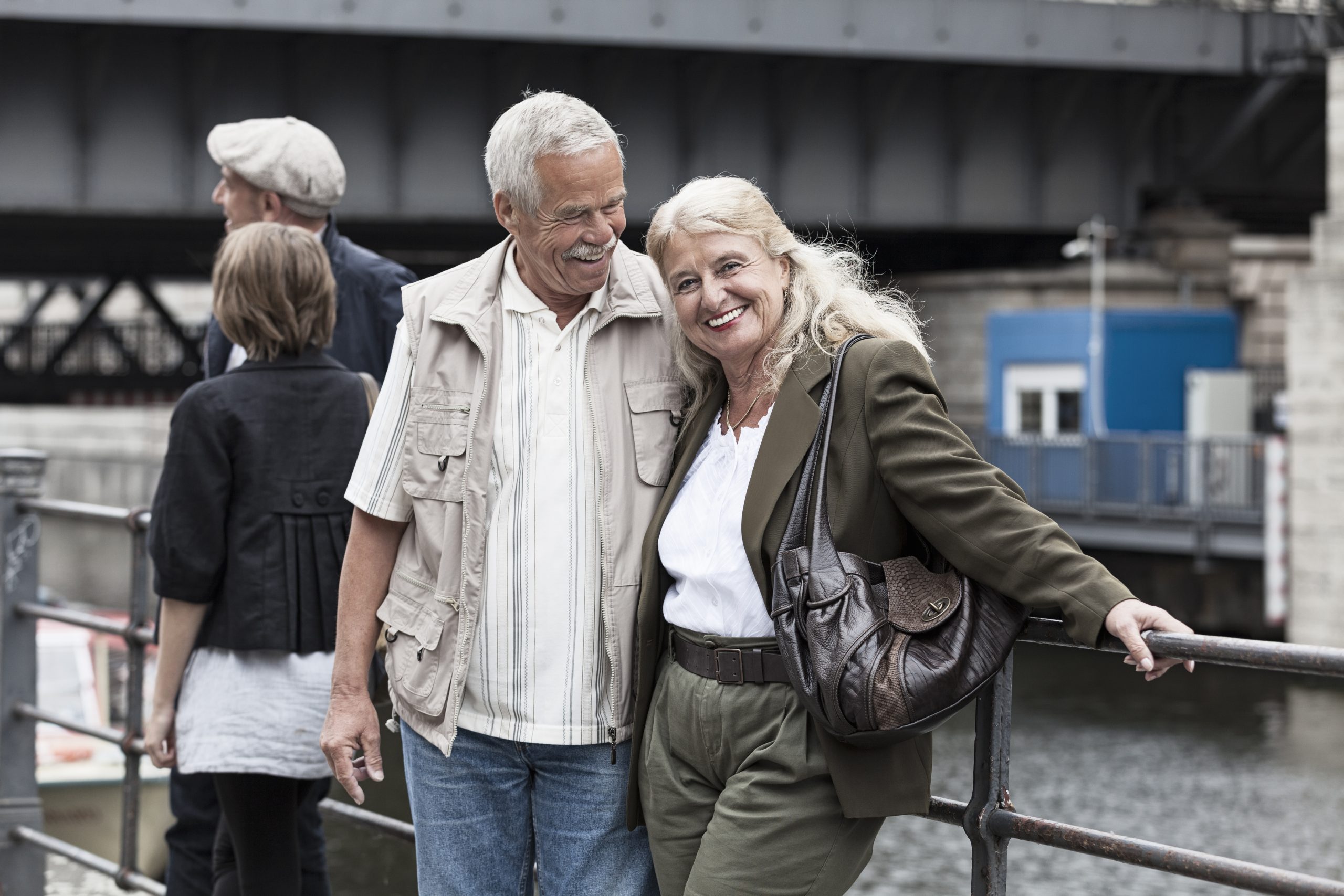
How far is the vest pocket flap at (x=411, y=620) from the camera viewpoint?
8.55 feet

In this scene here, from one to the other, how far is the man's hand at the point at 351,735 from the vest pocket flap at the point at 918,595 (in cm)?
94

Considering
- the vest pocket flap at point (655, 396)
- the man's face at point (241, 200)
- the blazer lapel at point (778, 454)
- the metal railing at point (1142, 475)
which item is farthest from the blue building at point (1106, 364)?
the blazer lapel at point (778, 454)

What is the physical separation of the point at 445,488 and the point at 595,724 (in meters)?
0.43

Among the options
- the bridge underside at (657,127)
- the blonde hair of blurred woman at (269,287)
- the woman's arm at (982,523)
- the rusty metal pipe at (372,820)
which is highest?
the bridge underside at (657,127)

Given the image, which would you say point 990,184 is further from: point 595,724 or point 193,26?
point 595,724

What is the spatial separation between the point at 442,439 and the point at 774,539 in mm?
593

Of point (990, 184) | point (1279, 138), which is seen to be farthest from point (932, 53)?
point (1279, 138)

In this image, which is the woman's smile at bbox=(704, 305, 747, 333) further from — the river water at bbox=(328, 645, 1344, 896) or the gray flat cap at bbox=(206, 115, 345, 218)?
the river water at bbox=(328, 645, 1344, 896)

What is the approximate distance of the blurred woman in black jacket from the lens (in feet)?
10.3

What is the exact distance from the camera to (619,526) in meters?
2.58

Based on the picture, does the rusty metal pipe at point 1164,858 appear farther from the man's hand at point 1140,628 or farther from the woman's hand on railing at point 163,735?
the woman's hand on railing at point 163,735

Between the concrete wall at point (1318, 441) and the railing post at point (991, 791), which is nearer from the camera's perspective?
the railing post at point (991, 791)

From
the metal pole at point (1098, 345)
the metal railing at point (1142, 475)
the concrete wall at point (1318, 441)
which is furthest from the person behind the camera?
the metal pole at point (1098, 345)

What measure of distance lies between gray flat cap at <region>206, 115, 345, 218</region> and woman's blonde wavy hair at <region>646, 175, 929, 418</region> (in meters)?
1.32
